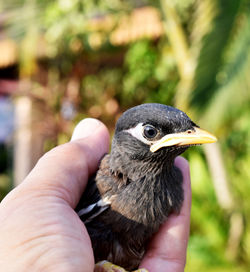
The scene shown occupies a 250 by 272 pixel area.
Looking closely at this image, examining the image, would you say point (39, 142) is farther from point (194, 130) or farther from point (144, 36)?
point (194, 130)

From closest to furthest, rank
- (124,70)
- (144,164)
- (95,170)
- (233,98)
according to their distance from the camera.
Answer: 1. (144,164)
2. (95,170)
3. (233,98)
4. (124,70)

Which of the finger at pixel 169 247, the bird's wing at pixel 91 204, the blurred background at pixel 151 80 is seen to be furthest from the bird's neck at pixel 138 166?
the blurred background at pixel 151 80

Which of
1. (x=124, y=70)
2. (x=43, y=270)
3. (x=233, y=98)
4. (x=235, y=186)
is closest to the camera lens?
(x=43, y=270)

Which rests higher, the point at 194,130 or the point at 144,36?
the point at 144,36

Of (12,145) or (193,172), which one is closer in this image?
(193,172)

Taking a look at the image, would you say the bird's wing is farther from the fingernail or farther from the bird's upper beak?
the bird's upper beak

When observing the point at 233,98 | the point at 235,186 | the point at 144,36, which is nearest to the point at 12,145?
the point at 144,36

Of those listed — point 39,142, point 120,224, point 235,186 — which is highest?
point 120,224

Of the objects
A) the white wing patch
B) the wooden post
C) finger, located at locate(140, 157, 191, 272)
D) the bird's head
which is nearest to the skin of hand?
finger, located at locate(140, 157, 191, 272)
